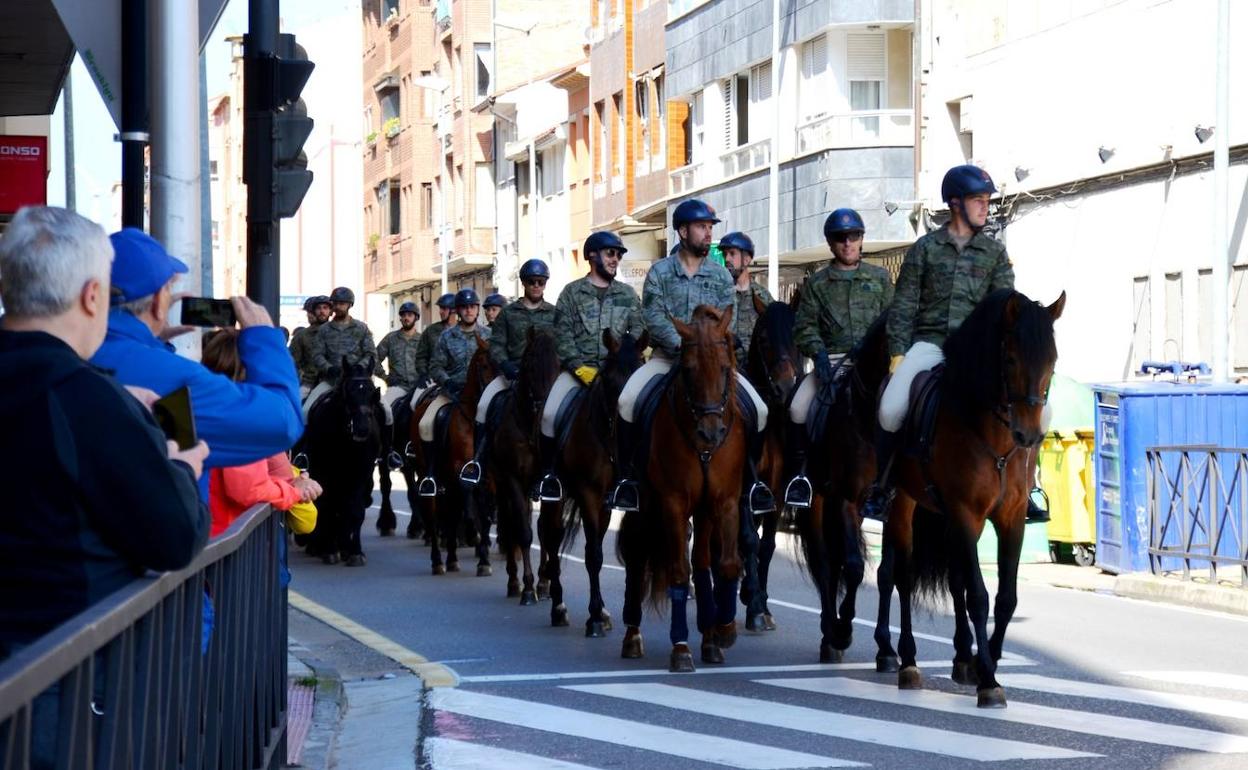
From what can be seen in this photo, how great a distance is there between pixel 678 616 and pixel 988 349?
2.53 metres

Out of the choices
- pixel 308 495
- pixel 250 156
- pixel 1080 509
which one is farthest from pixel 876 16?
pixel 308 495

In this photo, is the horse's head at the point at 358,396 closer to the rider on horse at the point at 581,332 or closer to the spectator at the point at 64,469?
the rider on horse at the point at 581,332

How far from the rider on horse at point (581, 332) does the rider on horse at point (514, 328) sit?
2.23 m

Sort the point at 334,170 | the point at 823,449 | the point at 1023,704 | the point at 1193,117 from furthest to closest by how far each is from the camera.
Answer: the point at 334,170 < the point at 1193,117 < the point at 823,449 < the point at 1023,704

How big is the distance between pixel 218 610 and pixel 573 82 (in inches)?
2077

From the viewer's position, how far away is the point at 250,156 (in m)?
10.8

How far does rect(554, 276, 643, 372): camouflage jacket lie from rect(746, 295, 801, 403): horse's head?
1506 mm

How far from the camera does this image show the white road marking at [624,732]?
888cm

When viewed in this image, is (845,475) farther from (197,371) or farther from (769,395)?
(197,371)

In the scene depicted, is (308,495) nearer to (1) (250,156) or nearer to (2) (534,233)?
(1) (250,156)

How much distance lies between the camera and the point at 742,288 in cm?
1542

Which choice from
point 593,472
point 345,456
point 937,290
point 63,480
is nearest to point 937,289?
point 937,290

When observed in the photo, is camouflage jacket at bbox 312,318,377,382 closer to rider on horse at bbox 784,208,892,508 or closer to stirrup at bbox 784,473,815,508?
rider on horse at bbox 784,208,892,508

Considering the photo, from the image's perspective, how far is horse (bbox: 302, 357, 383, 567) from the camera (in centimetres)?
2086
